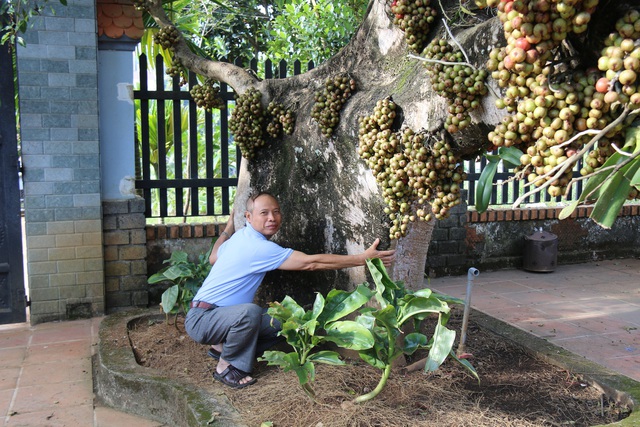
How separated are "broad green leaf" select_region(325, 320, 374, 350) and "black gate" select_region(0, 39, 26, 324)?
3592 mm

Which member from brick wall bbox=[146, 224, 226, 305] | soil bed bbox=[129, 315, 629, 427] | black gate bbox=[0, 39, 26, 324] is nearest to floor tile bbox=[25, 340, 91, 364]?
black gate bbox=[0, 39, 26, 324]

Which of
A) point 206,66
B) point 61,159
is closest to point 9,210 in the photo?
point 61,159

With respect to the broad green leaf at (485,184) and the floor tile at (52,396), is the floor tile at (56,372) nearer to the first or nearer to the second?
the floor tile at (52,396)

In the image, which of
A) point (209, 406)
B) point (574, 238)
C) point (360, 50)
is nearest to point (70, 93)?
point (360, 50)

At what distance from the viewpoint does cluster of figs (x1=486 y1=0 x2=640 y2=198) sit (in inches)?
75.2

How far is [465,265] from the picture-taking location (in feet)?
24.2

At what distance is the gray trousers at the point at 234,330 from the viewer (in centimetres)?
366

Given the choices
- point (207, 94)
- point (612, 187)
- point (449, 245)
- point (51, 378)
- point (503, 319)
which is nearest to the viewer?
point (612, 187)

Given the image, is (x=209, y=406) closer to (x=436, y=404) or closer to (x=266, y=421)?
(x=266, y=421)

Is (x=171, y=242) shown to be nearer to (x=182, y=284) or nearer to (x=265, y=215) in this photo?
(x=182, y=284)

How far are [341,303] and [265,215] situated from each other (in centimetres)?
94

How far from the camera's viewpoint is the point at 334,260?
359 cm

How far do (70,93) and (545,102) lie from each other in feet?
14.6

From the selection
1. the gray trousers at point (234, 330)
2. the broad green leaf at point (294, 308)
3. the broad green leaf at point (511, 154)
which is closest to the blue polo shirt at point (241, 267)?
the gray trousers at point (234, 330)
